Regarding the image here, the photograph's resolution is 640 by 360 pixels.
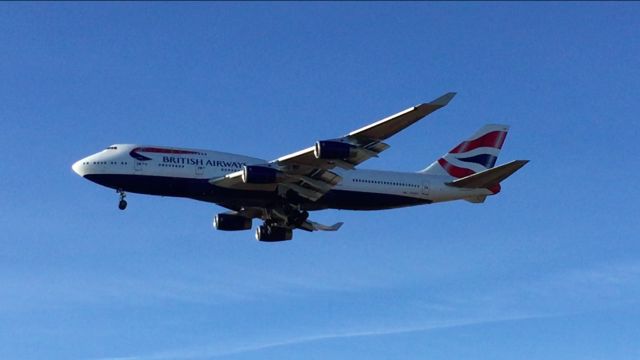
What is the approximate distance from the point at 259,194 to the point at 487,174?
567 inches

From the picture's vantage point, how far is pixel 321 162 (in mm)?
66125

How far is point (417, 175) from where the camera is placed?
243ft

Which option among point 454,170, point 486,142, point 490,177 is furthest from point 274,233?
point 486,142

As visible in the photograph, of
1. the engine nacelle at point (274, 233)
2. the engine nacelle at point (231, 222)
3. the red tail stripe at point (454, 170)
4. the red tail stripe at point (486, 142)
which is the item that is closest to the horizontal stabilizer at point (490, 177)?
the red tail stripe at point (454, 170)

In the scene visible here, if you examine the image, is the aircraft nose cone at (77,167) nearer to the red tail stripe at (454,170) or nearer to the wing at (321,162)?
the wing at (321,162)

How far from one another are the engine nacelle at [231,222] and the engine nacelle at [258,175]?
37.2 ft

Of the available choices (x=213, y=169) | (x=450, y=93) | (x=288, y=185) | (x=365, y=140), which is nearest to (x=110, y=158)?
(x=213, y=169)

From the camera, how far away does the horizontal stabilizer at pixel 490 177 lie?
65625mm

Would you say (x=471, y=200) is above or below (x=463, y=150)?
below

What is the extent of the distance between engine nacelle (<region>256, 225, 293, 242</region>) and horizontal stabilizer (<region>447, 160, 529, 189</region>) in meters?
11.9

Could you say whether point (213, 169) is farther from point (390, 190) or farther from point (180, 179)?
point (390, 190)

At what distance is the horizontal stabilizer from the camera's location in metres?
65.6

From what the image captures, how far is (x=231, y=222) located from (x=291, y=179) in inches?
435

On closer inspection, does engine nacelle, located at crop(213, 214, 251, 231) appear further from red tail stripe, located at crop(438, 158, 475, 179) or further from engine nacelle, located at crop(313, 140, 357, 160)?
engine nacelle, located at crop(313, 140, 357, 160)
